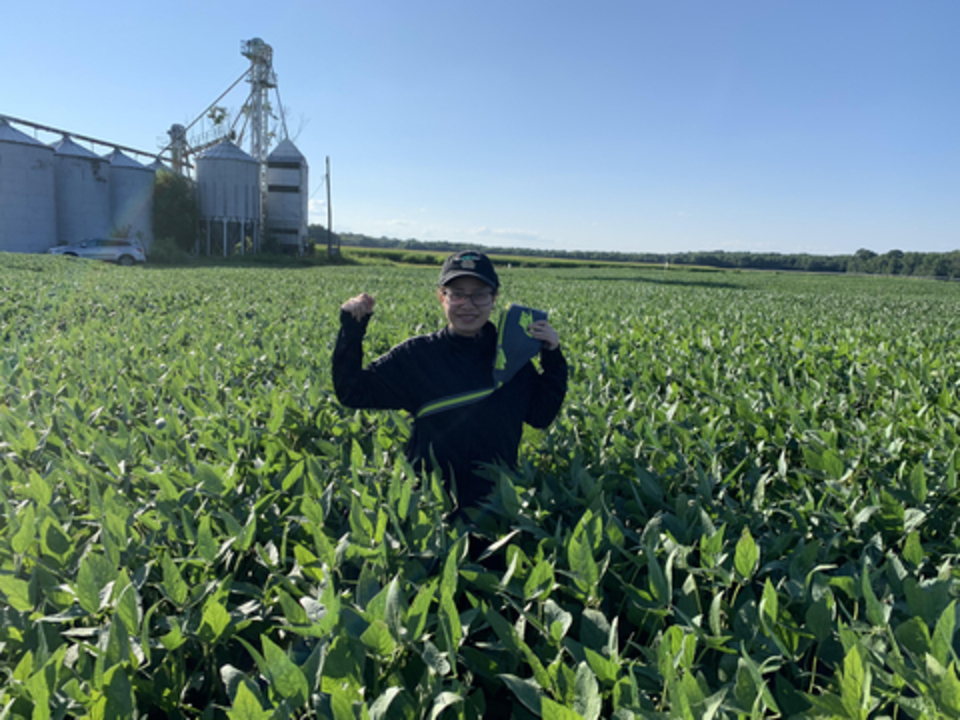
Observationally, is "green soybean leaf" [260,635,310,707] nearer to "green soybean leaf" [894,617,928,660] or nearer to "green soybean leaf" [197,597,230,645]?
"green soybean leaf" [197,597,230,645]

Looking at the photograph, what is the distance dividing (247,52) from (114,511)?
71.4 m

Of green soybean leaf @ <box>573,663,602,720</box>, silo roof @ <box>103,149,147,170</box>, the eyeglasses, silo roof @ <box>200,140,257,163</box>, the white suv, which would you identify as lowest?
green soybean leaf @ <box>573,663,602,720</box>

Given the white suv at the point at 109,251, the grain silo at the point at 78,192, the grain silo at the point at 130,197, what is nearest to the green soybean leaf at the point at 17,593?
the white suv at the point at 109,251

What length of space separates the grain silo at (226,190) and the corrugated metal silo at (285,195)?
284 cm

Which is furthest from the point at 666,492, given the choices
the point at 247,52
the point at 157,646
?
the point at 247,52

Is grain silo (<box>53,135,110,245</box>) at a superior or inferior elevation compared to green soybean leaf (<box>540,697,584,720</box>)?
superior

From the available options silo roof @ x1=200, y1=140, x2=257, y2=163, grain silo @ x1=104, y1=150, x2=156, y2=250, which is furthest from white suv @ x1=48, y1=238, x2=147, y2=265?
silo roof @ x1=200, y1=140, x2=257, y2=163

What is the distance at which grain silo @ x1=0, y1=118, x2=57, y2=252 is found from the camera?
4106 cm

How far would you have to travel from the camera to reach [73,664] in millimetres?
1578

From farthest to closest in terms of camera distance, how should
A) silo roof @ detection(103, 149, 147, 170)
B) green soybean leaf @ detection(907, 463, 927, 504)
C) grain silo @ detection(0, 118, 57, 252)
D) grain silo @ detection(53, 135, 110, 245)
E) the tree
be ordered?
the tree, silo roof @ detection(103, 149, 147, 170), grain silo @ detection(53, 135, 110, 245), grain silo @ detection(0, 118, 57, 252), green soybean leaf @ detection(907, 463, 927, 504)

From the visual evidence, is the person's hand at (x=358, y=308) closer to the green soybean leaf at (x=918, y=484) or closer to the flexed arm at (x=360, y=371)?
the flexed arm at (x=360, y=371)

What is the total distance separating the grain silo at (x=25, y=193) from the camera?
41.1m

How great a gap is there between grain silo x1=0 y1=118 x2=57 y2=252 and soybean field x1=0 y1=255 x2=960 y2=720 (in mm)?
49052

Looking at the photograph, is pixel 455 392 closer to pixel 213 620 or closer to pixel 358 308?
pixel 358 308
